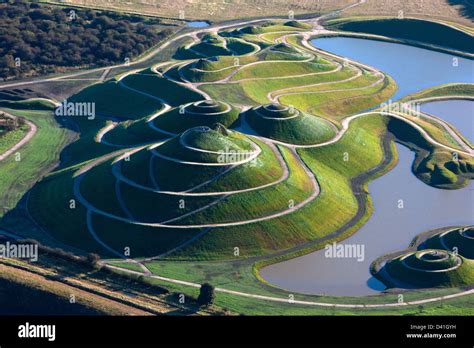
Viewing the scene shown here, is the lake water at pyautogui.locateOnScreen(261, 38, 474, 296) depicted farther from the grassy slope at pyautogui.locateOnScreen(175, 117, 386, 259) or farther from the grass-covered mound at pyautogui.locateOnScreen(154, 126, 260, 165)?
the grass-covered mound at pyautogui.locateOnScreen(154, 126, 260, 165)

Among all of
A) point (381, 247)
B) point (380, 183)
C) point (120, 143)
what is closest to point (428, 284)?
point (381, 247)

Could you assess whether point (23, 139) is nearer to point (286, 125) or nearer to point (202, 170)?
point (202, 170)

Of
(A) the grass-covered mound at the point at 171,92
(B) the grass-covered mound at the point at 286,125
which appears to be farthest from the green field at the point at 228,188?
(A) the grass-covered mound at the point at 171,92

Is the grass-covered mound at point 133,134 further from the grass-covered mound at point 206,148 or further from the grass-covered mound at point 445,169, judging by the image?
the grass-covered mound at point 445,169

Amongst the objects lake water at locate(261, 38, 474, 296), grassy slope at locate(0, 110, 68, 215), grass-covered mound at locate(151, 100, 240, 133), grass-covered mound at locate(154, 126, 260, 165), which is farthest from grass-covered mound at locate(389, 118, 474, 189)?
grassy slope at locate(0, 110, 68, 215)

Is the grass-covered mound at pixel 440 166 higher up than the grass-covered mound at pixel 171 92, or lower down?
lower down

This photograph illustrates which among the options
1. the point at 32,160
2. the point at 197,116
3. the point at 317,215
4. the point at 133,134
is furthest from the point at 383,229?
the point at 32,160
